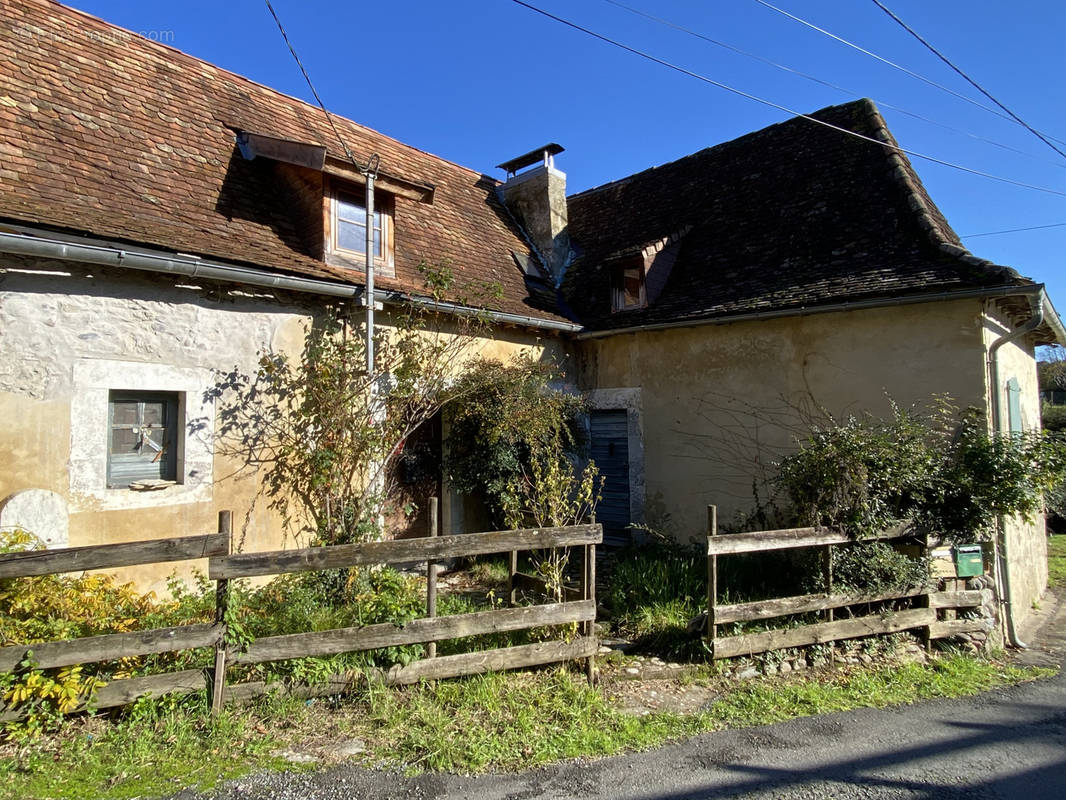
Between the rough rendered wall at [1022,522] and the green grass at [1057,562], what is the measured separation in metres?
0.50

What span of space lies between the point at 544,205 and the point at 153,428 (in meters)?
8.18

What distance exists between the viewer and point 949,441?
6.87 m

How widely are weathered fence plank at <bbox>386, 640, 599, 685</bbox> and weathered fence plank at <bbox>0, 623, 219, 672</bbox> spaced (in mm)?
1314

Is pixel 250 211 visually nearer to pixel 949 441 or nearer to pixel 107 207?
pixel 107 207

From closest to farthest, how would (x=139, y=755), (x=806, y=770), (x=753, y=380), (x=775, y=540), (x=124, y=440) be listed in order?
(x=139, y=755) → (x=806, y=770) → (x=775, y=540) → (x=124, y=440) → (x=753, y=380)

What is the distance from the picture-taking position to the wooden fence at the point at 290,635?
150 inches

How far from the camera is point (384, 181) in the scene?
7.88m

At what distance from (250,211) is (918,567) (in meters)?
8.23

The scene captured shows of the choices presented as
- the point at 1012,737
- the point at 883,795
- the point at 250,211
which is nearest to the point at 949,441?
the point at 1012,737

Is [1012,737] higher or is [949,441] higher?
[949,441]

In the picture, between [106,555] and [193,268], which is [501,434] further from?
[106,555]

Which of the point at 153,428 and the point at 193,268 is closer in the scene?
the point at 193,268

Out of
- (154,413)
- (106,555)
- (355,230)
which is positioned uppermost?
(355,230)

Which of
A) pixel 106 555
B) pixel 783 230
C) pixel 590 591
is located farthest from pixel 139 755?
pixel 783 230
